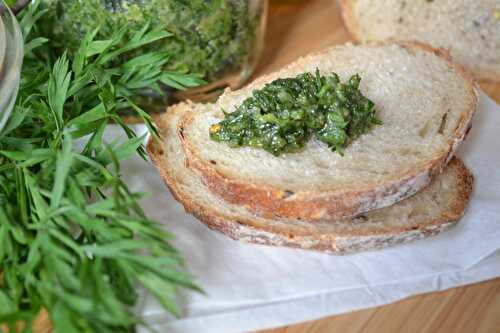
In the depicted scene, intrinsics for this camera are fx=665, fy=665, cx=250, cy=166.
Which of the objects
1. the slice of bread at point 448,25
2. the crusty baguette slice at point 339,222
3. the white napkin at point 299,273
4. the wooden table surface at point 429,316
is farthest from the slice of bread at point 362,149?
the slice of bread at point 448,25

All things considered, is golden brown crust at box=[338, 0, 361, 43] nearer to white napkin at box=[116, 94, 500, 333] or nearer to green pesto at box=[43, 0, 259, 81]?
green pesto at box=[43, 0, 259, 81]

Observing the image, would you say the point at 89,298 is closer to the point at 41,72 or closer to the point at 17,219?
the point at 17,219

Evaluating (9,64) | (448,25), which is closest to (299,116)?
(9,64)

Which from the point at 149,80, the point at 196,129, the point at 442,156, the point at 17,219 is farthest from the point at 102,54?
the point at 442,156

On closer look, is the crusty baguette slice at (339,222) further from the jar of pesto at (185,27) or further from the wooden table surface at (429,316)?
the jar of pesto at (185,27)

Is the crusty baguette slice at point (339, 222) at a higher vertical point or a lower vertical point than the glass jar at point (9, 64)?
lower

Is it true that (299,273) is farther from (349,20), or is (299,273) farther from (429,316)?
(349,20)
